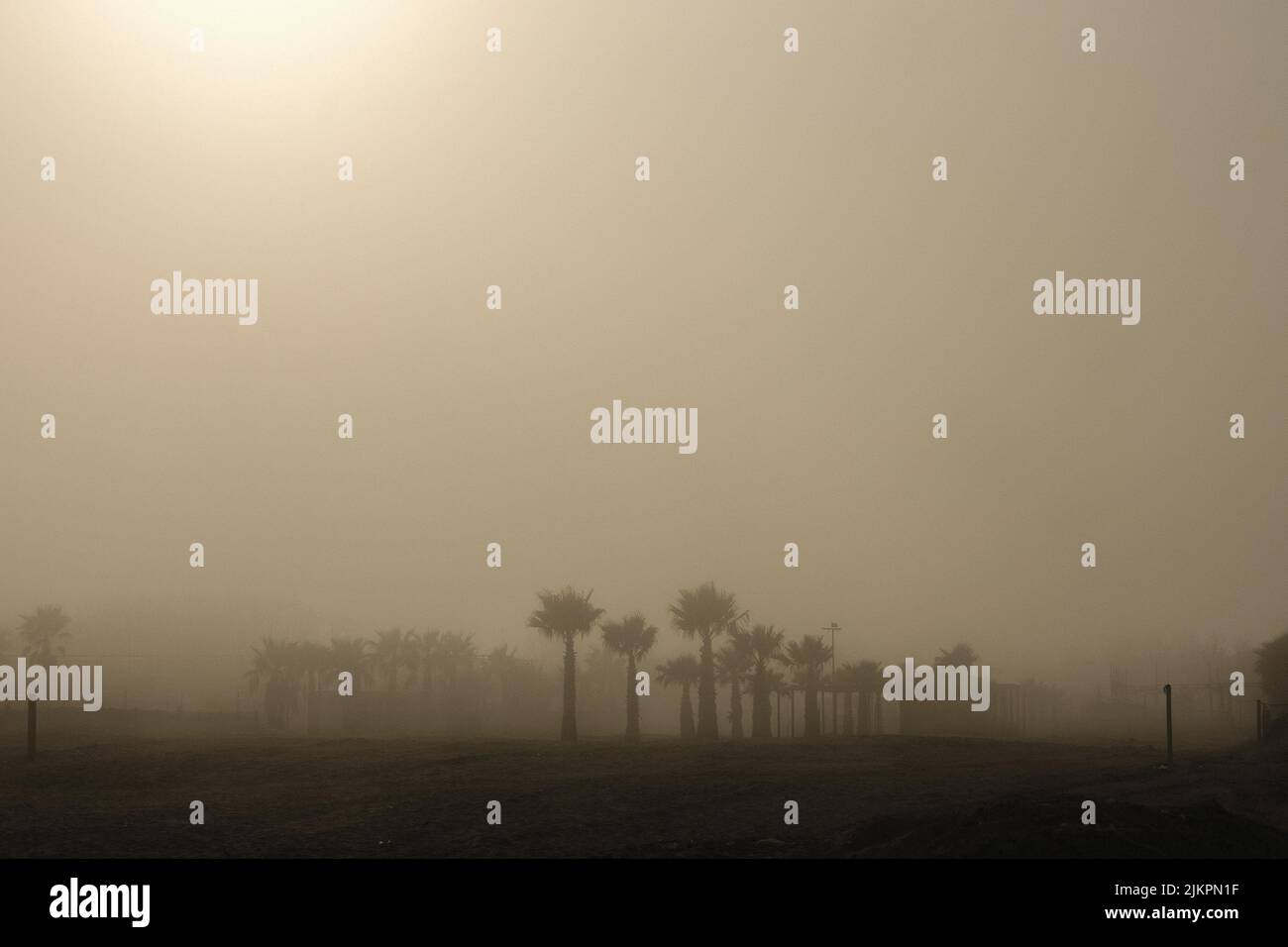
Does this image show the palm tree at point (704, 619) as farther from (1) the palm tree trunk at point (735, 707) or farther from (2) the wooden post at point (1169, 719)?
(2) the wooden post at point (1169, 719)

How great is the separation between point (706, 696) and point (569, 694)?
40.6ft

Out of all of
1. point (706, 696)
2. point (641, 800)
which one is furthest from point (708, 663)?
point (641, 800)

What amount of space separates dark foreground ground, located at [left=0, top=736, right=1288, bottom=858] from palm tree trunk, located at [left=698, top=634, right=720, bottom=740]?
14.0 metres

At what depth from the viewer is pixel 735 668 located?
105m

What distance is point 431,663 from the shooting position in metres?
133

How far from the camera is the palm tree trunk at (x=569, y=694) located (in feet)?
280

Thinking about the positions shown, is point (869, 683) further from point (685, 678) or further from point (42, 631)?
point (42, 631)

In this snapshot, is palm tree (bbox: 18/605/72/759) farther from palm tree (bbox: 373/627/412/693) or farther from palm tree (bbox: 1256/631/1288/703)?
palm tree (bbox: 1256/631/1288/703)

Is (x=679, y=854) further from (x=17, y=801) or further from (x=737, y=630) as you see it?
(x=737, y=630)

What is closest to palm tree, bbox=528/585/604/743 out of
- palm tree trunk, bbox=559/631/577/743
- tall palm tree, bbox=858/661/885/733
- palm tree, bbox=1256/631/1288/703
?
palm tree trunk, bbox=559/631/577/743

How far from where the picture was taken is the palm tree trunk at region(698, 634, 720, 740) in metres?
93.5

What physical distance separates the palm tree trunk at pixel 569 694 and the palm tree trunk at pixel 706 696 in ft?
37.3

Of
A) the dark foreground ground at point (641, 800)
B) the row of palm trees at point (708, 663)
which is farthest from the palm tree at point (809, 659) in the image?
the dark foreground ground at point (641, 800)
